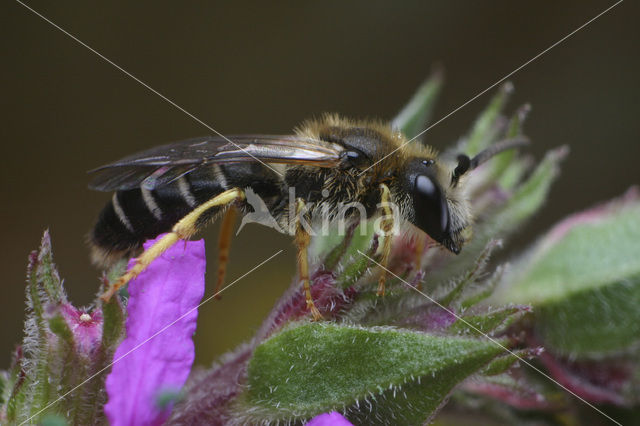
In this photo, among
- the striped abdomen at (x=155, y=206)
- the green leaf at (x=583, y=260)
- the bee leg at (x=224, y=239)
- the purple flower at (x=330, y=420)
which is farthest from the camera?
the green leaf at (x=583, y=260)

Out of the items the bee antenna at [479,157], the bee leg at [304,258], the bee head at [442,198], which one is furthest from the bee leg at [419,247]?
the bee leg at [304,258]

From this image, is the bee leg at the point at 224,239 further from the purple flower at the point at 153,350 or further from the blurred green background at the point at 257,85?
the blurred green background at the point at 257,85

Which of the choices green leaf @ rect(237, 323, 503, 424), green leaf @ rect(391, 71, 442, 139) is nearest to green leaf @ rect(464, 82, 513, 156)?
green leaf @ rect(391, 71, 442, 139)

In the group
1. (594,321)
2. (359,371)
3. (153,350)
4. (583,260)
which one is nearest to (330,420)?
(359,371)

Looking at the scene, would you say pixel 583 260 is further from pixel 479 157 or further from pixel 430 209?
pixel 430 209

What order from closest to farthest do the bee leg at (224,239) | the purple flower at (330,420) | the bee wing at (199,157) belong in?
1. the purple flower at (330,420)
2. the bee wing at (199,157)
3. the bee leg at (224,239)

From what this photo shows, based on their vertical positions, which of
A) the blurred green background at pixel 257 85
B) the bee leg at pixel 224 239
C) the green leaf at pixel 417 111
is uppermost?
the blurred green background at pixel 257 85
